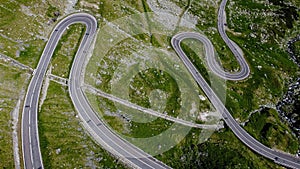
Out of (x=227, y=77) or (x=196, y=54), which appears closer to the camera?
(x=227, y=77)

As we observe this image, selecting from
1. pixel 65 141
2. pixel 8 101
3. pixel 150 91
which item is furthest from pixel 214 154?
pixel 8 101

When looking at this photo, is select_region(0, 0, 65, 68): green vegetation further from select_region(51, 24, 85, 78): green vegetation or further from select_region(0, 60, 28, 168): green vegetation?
select_region(0, 60, 28, 168): green vegetation

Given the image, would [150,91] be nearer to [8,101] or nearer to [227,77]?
[227,77]

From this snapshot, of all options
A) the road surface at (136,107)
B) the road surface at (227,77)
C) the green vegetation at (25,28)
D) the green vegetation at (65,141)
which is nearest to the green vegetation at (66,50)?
the green vegetation at (25,28)

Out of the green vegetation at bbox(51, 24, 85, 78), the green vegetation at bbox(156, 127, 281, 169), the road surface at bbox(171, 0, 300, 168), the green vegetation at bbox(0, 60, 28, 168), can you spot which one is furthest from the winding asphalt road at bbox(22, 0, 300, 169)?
the green vegetation at bbox(156, 127, 281, 169)

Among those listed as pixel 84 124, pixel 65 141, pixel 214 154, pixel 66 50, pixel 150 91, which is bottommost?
pixel 214 154

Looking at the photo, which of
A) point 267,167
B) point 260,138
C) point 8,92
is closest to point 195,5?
point 260,138
